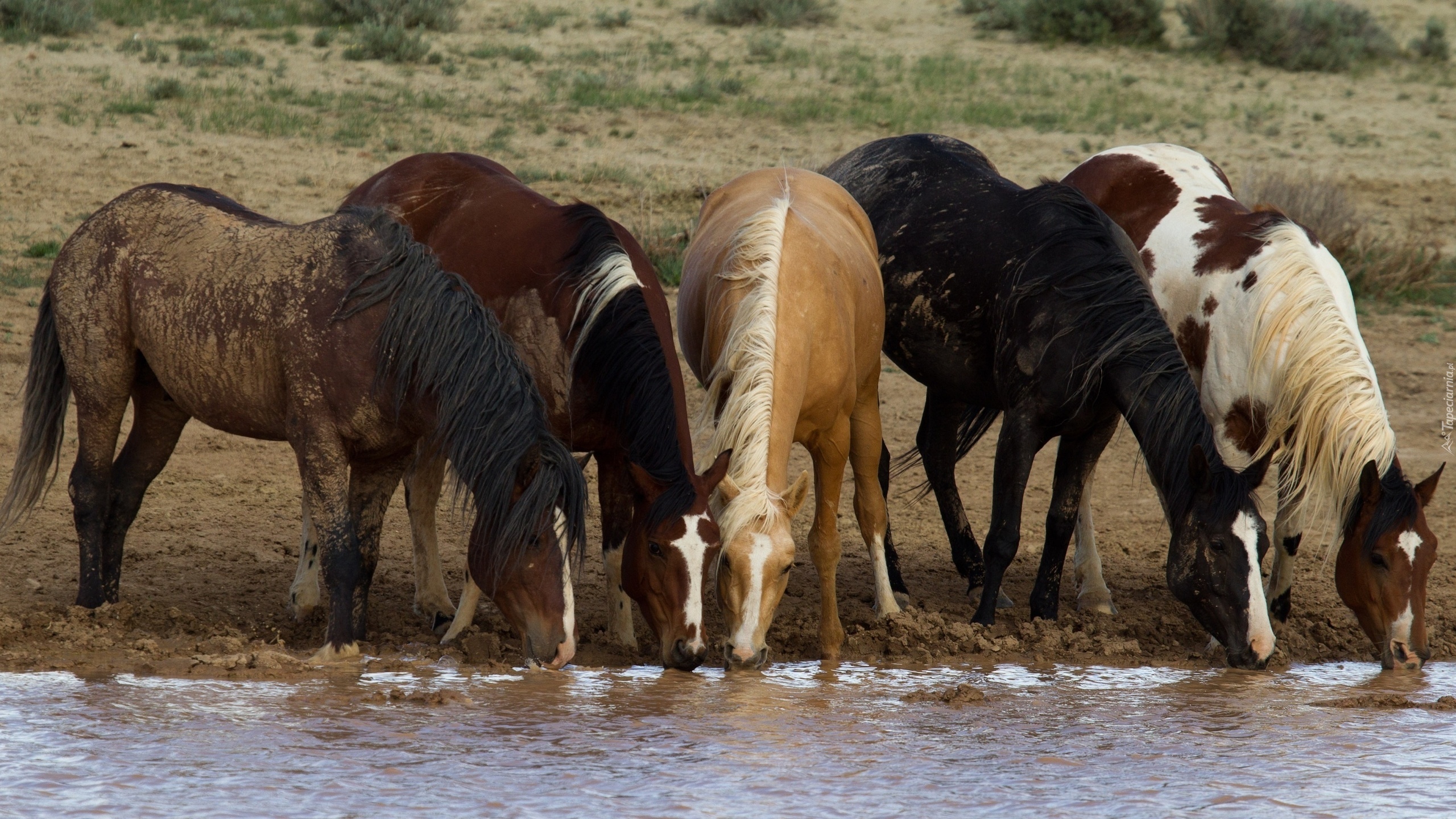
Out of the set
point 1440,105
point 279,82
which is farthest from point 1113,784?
point 1440,105

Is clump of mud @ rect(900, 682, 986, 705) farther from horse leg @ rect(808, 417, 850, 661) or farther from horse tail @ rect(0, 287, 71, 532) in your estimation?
horse tail @ rect(0, 287, 71, 532)

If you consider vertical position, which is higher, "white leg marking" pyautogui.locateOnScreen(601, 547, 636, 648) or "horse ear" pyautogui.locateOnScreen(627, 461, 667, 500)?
"horse ear" pyautogui.locateOnScreen(627, 461, 667, 500)

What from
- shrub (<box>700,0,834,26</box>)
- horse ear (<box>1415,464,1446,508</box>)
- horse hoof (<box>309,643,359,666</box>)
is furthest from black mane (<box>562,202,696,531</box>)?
shrub (<box>700,0,834,26</box>)

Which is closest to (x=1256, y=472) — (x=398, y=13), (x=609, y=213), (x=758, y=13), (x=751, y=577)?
(x=751, y=577)

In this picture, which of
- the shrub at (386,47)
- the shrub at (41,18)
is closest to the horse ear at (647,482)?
the shrub at (386,47)

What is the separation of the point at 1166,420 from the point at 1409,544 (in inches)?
39.0

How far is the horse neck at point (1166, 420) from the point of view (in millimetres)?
5297

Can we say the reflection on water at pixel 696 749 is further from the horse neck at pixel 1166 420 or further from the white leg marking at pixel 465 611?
the horse neck at pixel 1166 420

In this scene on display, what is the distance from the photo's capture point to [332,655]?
4.80 m

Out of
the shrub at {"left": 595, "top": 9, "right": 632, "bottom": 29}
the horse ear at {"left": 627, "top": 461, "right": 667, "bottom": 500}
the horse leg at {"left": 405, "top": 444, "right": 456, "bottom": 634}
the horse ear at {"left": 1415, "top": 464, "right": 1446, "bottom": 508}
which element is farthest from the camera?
the shrub at {"left": 595, "top": 9, "right": 632, "bottom": 29}

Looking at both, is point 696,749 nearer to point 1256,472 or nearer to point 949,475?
point 1256,472

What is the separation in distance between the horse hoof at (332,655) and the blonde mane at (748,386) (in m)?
1.32

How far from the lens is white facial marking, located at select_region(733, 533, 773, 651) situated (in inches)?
184

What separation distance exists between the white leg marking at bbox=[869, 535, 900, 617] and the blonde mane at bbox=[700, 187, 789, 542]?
101 cm
